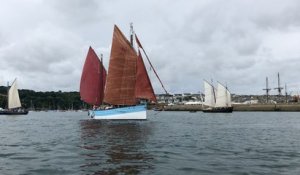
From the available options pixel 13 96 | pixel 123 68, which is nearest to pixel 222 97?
pixel 13 96

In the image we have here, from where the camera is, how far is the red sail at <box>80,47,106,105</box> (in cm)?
9725

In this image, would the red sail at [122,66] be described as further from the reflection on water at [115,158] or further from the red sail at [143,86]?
the reflection on water at [115,158]

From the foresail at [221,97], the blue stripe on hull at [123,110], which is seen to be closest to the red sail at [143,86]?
the blue stripe on hull at [123,110]

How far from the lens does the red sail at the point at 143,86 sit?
3329 inches

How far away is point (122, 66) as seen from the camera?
87.2 metres

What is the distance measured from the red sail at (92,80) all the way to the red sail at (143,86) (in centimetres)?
1564

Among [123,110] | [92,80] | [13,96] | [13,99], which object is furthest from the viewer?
[13,99]

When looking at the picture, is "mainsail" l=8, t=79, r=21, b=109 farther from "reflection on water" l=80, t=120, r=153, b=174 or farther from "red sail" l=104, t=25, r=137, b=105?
"reflection on water" l=80, t=120, r=153, b=174

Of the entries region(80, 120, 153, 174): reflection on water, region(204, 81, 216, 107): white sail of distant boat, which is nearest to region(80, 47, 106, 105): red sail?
region(80, 120, 153, 174): reflection on water

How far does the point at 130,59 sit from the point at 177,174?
6420cm

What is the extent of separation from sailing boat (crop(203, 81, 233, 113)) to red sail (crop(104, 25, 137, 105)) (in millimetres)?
95910

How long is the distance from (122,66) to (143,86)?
6399 millimetres

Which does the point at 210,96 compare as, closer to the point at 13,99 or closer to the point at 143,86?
the point at 13,99

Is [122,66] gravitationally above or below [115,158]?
above
